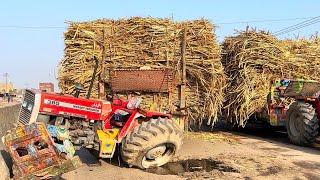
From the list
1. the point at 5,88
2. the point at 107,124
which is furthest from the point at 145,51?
the point at 5,88

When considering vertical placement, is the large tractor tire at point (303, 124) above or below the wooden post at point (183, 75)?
below

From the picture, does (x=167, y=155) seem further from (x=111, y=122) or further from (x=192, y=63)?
(x=192, y=63)

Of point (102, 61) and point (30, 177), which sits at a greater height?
point (102, 61)

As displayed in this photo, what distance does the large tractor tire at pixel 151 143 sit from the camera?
8.22m

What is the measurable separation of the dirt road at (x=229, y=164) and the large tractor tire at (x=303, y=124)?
253 mm

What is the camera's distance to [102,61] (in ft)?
36.3

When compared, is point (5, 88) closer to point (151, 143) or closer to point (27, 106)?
point (27, 106)

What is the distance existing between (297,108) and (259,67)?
2112 mm

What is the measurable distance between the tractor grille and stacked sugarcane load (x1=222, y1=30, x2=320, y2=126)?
6.45m

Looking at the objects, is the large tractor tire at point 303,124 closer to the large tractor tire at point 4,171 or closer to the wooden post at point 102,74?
the wooden post at point 102,74

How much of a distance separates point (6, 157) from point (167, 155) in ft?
9.90

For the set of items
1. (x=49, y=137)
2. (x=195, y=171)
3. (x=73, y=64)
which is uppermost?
(x=73, y=64)

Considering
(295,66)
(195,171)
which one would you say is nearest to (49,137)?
(195,171)

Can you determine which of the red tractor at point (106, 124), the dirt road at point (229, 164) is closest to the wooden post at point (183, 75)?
the dirt road at point (229, 164)
